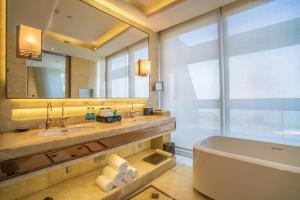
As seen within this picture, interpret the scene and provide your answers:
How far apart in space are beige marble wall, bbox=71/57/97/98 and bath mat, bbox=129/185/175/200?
1553 millimetres

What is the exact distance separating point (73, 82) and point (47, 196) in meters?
1.38

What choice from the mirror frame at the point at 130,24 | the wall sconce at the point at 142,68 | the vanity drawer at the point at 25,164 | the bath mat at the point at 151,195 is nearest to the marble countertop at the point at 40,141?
the vanity drawer at the point at 25,164

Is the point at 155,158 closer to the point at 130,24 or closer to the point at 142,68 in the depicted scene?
the point at 142,68

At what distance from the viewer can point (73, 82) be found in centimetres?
210

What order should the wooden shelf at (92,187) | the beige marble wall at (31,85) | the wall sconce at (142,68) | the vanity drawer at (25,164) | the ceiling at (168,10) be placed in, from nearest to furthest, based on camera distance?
the vanity drawer at (25,164)
the wooden shelf at (92,187)
the beige marble wall at (31,85)
the ceiling at (168,10)
the wall sconce at (142,68)

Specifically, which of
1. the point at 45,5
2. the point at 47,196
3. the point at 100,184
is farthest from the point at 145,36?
the point at 47,196

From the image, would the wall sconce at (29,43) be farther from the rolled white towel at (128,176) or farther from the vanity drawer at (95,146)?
the rolled white towel at (128,176)

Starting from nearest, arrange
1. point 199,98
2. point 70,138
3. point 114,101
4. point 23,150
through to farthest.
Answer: point 23,150 → point 70,138 → point 114,101 → point 199,98

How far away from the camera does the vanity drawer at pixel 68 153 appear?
4.01 feet

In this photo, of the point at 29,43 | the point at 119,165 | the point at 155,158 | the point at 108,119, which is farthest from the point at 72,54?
the point at 155,158

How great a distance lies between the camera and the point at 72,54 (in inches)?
82.2

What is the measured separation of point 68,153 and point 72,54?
4.63 ft

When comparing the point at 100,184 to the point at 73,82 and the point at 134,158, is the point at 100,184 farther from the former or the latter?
the point at 73,82

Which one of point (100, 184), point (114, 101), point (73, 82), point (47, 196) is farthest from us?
point (114, 101)
